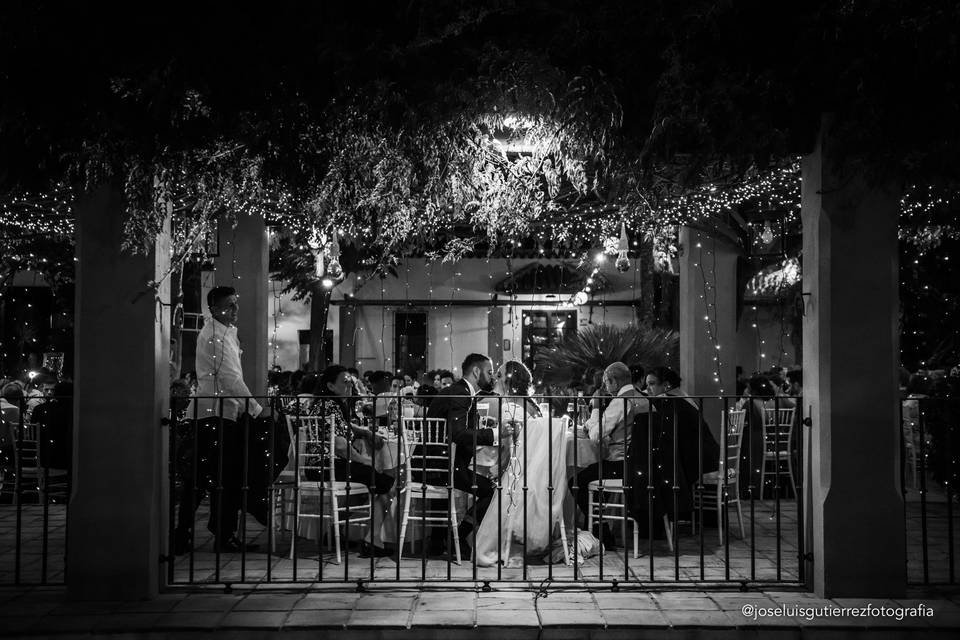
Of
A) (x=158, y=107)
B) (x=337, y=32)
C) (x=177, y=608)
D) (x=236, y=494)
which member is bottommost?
(x=177, y=608)

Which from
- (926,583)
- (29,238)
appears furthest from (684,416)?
(29,238)

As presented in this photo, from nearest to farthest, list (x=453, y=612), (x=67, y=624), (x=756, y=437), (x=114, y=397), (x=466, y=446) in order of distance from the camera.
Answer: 1. (x=67, y=624)
2. (x=453, y=612)
3. (x=114, y=397)
4. (x=466, y=446)
5. (x=756, y=437)

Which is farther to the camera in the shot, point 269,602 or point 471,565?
point 471,565

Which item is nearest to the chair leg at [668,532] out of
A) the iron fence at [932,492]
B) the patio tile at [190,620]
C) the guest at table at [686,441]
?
the guest at table at [686,441]

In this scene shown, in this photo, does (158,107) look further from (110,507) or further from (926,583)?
(926,583)

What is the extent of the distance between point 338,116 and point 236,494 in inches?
126

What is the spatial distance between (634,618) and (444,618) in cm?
108

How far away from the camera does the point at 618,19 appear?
17.8 feet

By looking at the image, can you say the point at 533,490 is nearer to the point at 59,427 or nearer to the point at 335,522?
the point at 335,522

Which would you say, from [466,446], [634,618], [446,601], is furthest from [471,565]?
[634,618]

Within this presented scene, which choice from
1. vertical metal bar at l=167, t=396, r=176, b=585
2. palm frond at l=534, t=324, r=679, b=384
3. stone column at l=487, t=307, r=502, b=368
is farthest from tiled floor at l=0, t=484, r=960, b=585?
stone column at l=487, t=307, r=502, b=368

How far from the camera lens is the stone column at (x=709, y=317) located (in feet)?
35.5

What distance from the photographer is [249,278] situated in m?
10.4

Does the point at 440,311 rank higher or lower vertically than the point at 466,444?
higher
